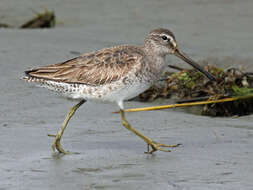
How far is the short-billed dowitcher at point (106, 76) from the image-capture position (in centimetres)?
558

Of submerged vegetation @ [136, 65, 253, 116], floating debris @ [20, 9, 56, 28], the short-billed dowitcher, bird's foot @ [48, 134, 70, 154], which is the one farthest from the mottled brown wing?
floating debris @ [20, 9, 56, 28]

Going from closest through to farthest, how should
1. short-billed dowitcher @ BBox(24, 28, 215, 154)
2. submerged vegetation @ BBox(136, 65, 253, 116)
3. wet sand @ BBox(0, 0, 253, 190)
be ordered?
wet sand @ BBox(0, 0, 253, 190) → short-billed dowitcher @ BBox(24, 28, 215, 154) → submerged vegetation @ BBox(136, 65, 253, 116)

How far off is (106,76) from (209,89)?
203cm

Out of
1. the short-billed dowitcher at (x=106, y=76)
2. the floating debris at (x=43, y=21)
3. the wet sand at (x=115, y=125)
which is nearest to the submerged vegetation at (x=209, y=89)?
the wet sand at (x=115, y=125)

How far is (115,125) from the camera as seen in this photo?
6.27 meters

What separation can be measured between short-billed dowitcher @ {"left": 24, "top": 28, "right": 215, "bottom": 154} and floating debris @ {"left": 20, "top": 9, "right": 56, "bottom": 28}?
15.1 feet

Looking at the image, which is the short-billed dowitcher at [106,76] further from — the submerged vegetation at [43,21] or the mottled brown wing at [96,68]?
the submerged vegetation at [43,21]

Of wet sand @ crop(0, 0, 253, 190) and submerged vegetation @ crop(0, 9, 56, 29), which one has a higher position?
submerged vegetation @ crop(0, 9, 56, 29)

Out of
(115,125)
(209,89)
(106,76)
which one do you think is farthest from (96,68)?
(209,89)

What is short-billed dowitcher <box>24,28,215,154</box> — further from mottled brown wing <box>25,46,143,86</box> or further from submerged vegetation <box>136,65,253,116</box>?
submerged vegetation <box>136,65,253,116</box>

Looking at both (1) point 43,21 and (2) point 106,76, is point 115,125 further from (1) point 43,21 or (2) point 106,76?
(1) point 43,21

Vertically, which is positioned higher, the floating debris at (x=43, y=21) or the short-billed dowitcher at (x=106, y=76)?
the floating debris at (x=43, y=21)

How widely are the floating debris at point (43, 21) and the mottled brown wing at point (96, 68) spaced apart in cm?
460

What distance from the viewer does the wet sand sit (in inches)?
179
